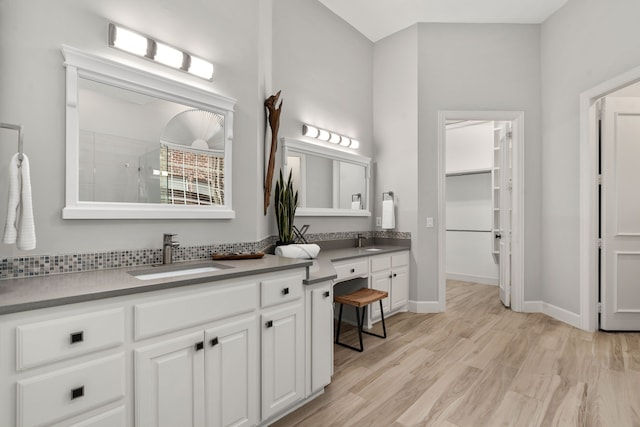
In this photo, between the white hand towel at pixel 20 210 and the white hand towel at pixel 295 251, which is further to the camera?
the white hand towel at pixel 295 251

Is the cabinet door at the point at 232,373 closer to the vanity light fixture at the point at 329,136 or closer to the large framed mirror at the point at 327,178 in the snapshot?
the large framed mirror at the point at 327,178

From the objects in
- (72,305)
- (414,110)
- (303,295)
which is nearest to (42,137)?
(72,305)

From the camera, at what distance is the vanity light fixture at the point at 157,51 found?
1.71 metres

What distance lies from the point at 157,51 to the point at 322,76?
5.95ft

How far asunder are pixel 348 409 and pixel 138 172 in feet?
6.05

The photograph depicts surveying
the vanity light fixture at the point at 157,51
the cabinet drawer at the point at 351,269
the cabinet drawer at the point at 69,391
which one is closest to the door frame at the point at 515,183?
the cabinet drawer at the point at 351,269

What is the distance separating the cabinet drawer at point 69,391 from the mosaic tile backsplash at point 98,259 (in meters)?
0.65

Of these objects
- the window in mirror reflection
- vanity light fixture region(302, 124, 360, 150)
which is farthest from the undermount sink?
vanity light fixture region(302, 124, 360, 150)

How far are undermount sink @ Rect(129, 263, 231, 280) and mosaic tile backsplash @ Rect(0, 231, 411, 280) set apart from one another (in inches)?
4.9

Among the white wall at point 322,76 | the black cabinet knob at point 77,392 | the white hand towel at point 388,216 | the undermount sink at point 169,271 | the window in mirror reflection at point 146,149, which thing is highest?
the white wall at point 322,76

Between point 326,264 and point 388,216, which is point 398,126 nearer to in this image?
point 388,216

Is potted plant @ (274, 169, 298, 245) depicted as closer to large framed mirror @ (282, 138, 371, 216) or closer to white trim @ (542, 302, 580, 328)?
large framed mirror @ (282, 138, 371, 216)

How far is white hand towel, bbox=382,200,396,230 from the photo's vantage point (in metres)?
3.72

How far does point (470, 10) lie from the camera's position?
344cm
